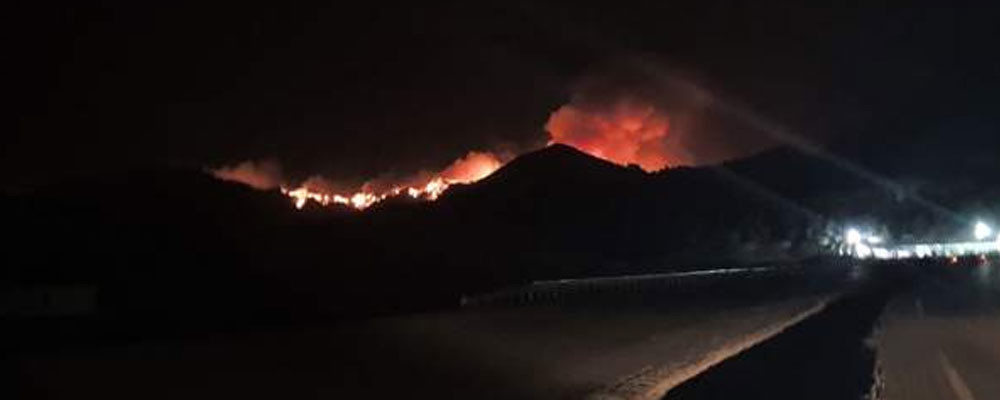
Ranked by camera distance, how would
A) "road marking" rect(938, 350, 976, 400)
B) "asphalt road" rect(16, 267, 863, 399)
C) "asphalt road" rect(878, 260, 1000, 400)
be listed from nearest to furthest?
"road marking" rect(938, 350, 976, 400) < "asphalt road" rect(16, 267, 863, 399) < "asphalt road" rect(878, 260, 1000, 400)

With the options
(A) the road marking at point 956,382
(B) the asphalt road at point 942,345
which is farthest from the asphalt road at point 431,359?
(A) the road marking at point 956,382

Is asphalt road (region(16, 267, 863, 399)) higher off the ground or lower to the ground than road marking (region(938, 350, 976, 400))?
higher

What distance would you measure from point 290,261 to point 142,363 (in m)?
45.6

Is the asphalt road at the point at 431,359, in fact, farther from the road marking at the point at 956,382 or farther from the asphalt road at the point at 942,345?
the road marking at the point at 956,382

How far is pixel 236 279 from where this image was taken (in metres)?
57.5

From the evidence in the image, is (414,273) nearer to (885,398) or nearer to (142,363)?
(142,363)

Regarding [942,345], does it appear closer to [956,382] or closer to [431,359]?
[956,382]

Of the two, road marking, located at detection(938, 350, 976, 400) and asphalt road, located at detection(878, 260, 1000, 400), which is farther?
asphalt road, located at detection(878, 260, 1000, 400)

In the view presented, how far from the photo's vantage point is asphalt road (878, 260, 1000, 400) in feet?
81.8

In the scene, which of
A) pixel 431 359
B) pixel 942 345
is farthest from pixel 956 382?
pixel 431 359

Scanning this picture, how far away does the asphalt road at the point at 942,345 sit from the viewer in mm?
24938

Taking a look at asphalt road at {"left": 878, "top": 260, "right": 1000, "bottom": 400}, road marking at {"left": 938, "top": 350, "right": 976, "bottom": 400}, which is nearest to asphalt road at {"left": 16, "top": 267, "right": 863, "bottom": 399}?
asphalt road at {"left": 878, "top": 260, "right": 1000, "bottom": 400}

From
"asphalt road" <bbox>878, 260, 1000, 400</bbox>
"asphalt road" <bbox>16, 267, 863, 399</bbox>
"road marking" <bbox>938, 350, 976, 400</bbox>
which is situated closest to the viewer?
"road marking" <bbox>938, 350, 976, 400</bbox>

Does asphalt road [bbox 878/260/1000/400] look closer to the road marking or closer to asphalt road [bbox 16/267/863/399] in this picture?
the road marking
